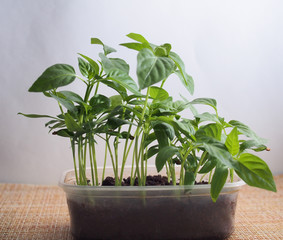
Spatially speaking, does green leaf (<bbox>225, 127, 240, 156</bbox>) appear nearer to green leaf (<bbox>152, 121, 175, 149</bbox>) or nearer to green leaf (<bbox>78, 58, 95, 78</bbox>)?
green leaf (<bbox>152, 121, 175, 149</bbox>)

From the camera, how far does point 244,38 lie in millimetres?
1853

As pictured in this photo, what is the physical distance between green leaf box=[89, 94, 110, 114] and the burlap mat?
32 centimetres

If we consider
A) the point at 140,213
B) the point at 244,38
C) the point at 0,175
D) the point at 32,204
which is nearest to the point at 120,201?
the point at 140,213

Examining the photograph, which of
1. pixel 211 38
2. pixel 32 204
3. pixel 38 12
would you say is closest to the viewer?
pixel 32 204

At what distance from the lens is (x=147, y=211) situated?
2.56 feet

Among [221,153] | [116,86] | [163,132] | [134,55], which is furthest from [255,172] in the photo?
[134,55]

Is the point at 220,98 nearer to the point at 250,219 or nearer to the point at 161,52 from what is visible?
the point at 250,219

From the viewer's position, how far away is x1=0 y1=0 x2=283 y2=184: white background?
1688mm

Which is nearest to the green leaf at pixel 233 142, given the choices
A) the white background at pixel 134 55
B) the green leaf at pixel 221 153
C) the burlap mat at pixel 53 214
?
the green leaf at pixel 221 153

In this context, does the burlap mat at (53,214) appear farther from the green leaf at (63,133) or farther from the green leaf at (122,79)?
the green leaf at (122,79)

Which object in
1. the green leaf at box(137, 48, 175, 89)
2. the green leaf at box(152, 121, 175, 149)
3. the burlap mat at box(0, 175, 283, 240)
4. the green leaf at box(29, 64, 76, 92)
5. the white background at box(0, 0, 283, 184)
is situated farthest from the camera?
the white background at box(0, 0, 283, 184)

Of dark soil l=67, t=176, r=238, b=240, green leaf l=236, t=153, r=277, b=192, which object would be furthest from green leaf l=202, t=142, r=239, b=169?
dark soil l=67, t=176, r=238, b=240

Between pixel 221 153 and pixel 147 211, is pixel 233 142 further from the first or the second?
pixel 147 211

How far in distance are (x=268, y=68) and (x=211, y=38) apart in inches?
12.8
